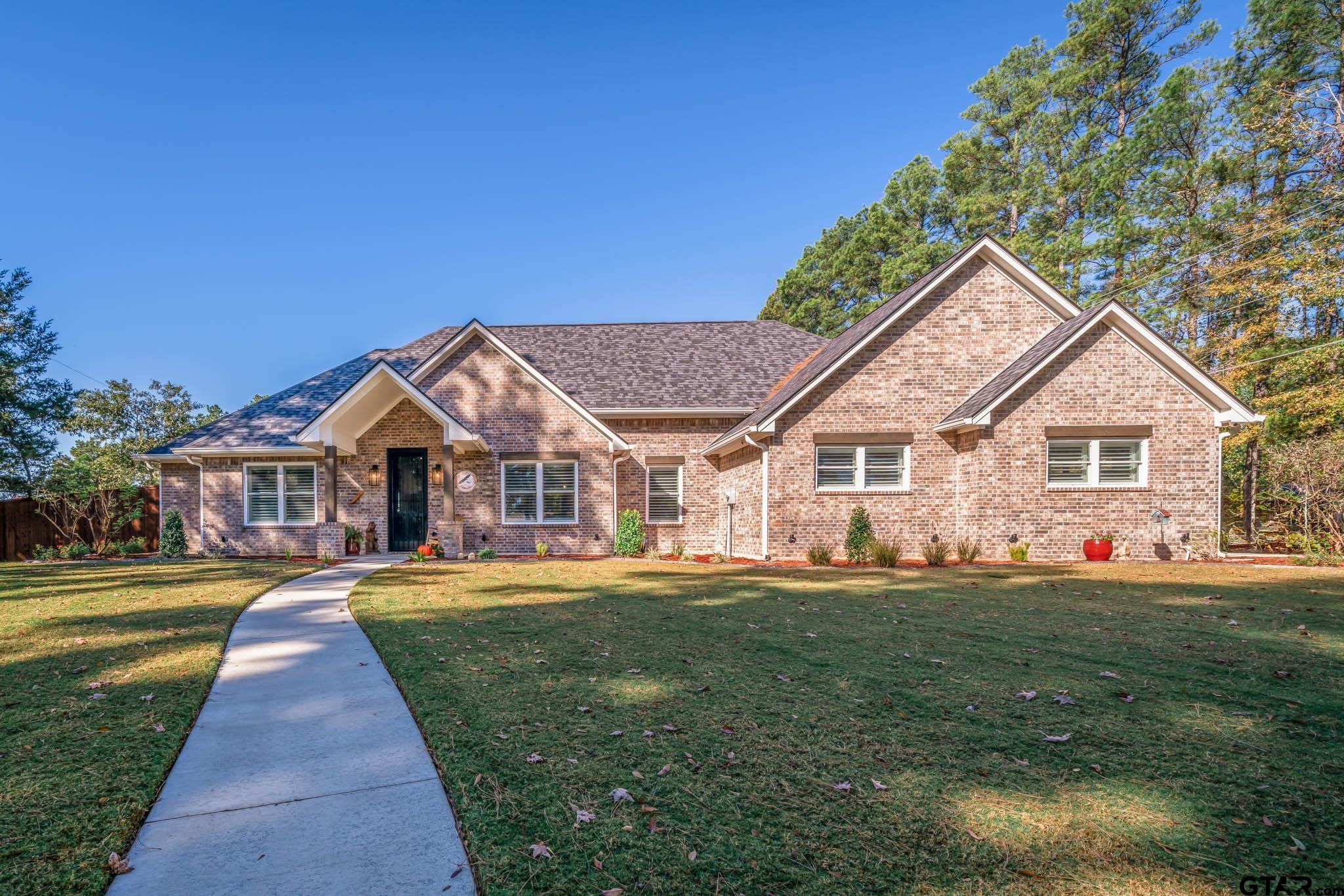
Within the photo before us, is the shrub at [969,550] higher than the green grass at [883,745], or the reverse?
the green grass at [883,745]

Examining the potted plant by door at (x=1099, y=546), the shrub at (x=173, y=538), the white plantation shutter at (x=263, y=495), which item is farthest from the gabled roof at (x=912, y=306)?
the shrub at (x=173, y=538)

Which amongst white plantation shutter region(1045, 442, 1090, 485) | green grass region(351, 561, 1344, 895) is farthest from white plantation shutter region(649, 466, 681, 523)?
green grass region(351, 561, 1344, 895)

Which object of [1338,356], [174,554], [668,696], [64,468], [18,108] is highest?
[18,108]

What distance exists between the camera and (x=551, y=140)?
20234 mm

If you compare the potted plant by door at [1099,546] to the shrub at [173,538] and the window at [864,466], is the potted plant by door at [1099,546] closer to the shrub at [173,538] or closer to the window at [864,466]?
the window at [864,466]

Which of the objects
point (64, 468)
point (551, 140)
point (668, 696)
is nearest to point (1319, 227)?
point (551, 140)

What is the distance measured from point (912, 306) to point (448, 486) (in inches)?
498

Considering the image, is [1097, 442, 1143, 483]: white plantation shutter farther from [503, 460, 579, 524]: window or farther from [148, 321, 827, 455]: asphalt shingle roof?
[503, 460, 579, 524]: window

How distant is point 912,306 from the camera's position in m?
15.0

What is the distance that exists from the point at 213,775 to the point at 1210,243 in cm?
3023

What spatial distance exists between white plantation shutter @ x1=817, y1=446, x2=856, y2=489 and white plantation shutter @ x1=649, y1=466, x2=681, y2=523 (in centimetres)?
453

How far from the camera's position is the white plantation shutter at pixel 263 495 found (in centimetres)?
1642

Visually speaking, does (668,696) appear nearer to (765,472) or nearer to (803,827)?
(803,827)

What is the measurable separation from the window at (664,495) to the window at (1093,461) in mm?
9469
